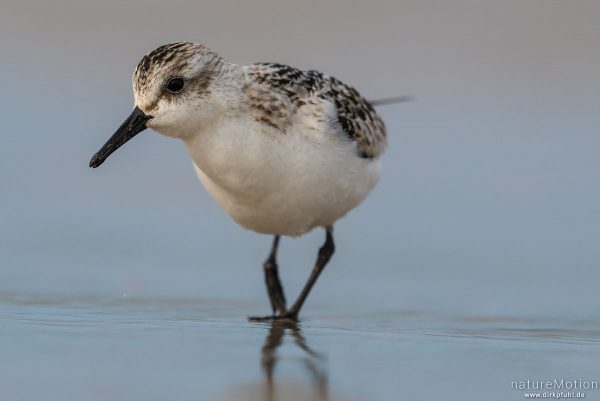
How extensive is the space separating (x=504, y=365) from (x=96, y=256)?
4255mm

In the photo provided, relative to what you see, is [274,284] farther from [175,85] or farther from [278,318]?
[175,85]

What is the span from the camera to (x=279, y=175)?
7031mm

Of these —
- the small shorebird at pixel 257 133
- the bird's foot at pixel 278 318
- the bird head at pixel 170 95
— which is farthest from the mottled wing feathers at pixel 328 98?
the bird's foot at pixel 278 318

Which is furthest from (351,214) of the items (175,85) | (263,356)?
(263,356)

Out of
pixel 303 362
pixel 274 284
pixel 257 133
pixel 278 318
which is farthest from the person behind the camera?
pixel 274 284

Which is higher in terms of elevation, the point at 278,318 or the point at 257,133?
the point at 257,133

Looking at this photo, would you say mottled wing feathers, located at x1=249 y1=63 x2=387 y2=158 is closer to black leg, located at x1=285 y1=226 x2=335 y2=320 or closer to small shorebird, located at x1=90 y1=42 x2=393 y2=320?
small shorebird, located at x1=90 y1=42 x2=393 y2=320

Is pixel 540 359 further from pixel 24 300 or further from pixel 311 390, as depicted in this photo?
pixel 24 300

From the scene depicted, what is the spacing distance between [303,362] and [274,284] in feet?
8.28

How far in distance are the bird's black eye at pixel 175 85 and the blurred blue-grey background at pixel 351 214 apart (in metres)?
→ 1.18

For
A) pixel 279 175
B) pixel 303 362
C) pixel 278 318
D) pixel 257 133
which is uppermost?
pixel 257 133

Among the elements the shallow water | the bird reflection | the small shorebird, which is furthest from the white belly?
the bird reflection

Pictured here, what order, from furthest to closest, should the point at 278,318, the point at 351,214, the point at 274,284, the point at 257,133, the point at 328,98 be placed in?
the point at 351,214 → the point at 274,284 → the point at 328,98 → the point at 278,318 → the point at 257,133

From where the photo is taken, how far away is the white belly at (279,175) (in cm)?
690
